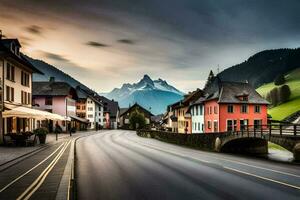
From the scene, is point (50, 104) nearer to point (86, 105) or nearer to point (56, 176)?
point (86, 105)

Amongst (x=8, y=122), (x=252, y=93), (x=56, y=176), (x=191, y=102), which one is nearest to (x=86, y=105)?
(x=191, y=102)

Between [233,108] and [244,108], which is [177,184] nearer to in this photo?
[233,108]

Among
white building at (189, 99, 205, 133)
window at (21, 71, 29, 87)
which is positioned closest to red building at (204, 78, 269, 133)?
white building at (189, 99, 205, 133)

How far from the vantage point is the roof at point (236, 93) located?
6500 centimetres

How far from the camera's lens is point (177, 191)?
1447 centimetres

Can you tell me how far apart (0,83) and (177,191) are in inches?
1206

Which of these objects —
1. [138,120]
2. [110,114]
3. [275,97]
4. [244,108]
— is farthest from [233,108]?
[110,114]

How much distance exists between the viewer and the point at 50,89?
298 feet

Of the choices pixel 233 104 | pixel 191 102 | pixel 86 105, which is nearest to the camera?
A: pixel 233 104

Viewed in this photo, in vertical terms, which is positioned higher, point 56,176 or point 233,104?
point 233,104

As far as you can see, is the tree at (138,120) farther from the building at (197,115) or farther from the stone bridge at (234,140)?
the stone bridge at (234,140)

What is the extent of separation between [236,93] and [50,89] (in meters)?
47.8

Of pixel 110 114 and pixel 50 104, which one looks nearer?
pixel 50 104

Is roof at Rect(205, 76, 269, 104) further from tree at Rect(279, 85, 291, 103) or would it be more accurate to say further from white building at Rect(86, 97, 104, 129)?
white building at Rect(86, 97, 104, 129)
